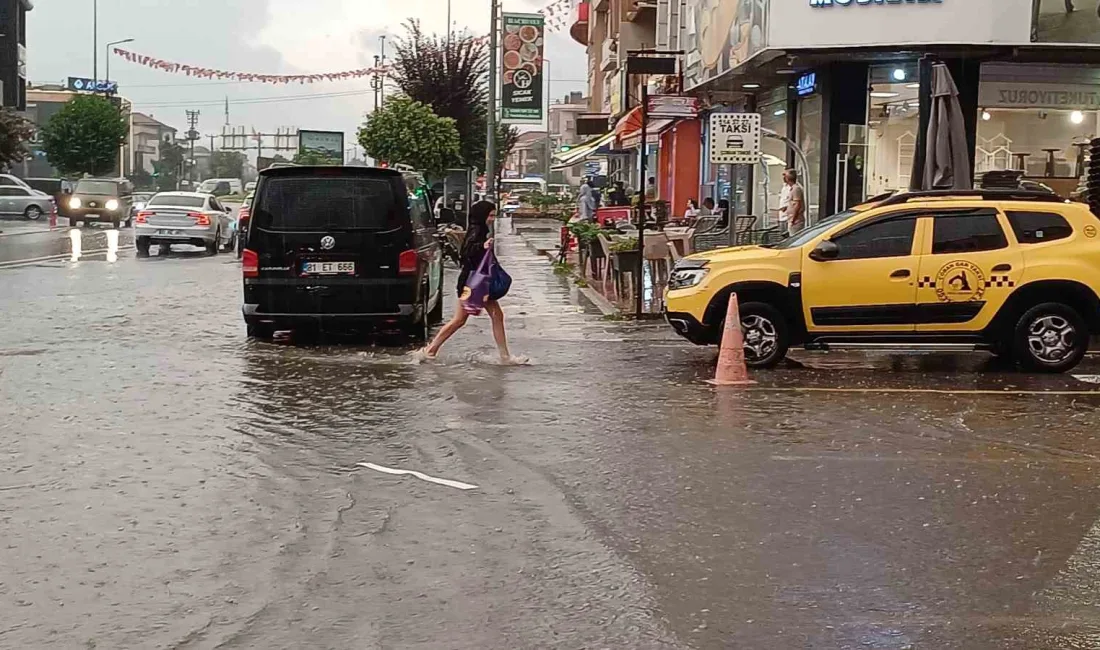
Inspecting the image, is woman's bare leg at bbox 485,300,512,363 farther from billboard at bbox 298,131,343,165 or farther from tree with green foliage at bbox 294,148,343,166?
billboard at bbox 298,131,343,165

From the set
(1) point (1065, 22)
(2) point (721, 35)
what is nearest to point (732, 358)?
(1) point (1065, 22)

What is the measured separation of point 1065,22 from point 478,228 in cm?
1115

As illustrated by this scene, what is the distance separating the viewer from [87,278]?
72.7 ft

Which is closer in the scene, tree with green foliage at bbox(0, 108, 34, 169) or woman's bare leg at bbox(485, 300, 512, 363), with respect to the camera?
woman's bare leg at bbox(485, 300, 512, 363)

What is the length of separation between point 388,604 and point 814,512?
8.77 feet

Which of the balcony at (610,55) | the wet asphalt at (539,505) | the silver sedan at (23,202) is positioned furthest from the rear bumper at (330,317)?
the silver sedan at (23,202)

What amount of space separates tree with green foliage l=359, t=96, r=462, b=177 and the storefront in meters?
19.2

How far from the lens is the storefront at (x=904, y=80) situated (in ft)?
64.0

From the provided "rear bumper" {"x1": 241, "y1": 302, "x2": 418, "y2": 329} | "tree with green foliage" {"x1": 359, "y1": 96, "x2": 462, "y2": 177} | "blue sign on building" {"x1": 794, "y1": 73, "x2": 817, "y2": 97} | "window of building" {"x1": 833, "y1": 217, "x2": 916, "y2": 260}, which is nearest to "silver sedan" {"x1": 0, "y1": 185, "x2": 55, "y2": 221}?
"tree with green foliage" {"x1": 359, "y1": 96, "x2": 462, "y2": 177}

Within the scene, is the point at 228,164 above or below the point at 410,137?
above

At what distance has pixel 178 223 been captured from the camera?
30406 mm

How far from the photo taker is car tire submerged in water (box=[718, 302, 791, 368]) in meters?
12.8

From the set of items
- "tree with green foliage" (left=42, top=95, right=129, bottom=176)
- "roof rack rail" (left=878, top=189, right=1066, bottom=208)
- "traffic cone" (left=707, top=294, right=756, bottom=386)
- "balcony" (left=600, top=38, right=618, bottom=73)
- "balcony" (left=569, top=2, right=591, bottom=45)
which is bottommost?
"traffic cone" (left=707, top=294, right=756, bottom=386)

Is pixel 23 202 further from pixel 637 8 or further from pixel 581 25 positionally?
pixel 637 8
